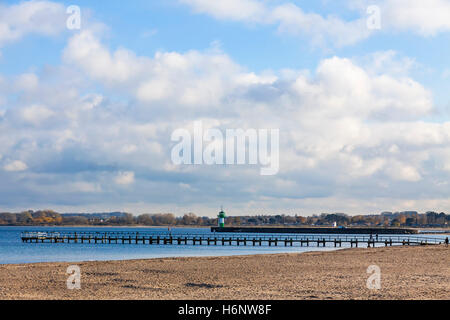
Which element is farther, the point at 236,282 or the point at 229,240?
the point at 229,240

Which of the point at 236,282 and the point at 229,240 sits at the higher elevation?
the point at 236,282

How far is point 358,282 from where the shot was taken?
2644 centimetres

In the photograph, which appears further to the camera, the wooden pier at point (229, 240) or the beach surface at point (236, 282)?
the wooden pier at point (229, 240)

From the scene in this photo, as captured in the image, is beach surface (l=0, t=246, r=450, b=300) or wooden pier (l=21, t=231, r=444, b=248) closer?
beach surface (l=0, t=246, r=450, b=300)

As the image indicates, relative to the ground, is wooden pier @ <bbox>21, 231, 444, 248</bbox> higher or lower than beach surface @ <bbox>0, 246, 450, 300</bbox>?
lower

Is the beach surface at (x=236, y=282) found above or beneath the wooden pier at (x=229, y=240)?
above
